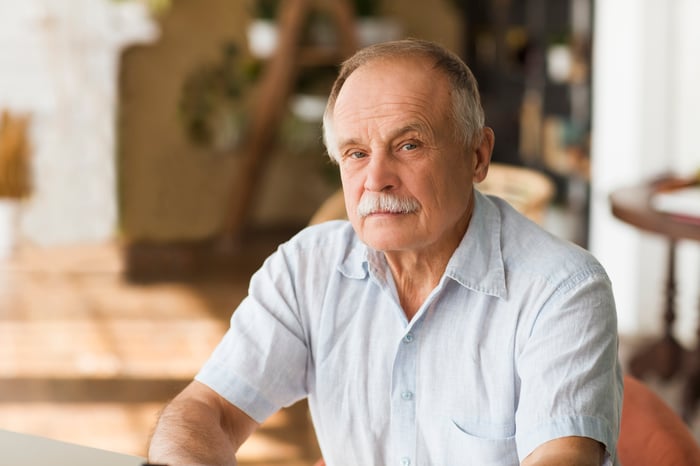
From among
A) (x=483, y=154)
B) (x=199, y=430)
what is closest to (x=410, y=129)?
(x=483, y=154)

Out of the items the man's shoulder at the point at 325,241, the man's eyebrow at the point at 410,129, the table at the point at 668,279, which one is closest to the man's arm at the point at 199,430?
the man's shoulder at the point at 325,241

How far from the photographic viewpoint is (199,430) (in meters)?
1.39

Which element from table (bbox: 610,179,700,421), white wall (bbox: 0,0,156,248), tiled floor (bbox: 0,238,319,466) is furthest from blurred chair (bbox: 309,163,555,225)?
white wall (bbox: 0,0,156,248)

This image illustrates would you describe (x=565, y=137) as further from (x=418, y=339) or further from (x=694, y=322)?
(x=418, y=339)

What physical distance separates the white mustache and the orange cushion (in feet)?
1.31

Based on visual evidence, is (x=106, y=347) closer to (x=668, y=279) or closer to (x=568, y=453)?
(x=668, y=279)

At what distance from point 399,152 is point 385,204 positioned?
0.08m

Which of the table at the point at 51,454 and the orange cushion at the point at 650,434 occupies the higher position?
the table at the point at 51,454

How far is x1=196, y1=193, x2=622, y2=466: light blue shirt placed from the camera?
4.17ft

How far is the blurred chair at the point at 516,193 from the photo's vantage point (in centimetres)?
242

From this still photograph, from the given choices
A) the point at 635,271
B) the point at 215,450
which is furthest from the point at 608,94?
the point at 215,450

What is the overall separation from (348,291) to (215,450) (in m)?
0.29

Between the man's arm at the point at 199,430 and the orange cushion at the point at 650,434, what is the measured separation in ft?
1.73

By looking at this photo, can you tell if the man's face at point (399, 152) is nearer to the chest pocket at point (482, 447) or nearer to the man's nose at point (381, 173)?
the man's nose at point (381, 173)
